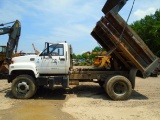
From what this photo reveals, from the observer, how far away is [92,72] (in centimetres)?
1118

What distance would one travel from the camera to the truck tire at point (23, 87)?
10.5m

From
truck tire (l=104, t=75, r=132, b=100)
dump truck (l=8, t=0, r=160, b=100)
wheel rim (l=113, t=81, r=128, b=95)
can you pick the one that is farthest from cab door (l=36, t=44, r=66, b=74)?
wheel rim (l=113, t=81, r=128, b=95)

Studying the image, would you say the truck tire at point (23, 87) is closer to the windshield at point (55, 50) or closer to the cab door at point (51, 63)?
the cab door at point (51, 63)

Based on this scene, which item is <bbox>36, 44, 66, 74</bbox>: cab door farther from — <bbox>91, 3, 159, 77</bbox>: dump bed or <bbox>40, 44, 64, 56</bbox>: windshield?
<bbox>91, 3, 159, 77</bbox>: dump bed

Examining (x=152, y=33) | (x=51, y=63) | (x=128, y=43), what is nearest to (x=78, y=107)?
(x=51, y=63)

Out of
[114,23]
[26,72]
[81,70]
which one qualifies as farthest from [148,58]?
[26,72]

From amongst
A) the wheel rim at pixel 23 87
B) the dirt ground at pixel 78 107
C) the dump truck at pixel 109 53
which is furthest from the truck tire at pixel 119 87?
the wheel rim at pixel 23 87

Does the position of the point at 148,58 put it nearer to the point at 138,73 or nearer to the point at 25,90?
the point at 138,73

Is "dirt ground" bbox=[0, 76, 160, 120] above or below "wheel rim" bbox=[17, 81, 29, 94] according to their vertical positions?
below

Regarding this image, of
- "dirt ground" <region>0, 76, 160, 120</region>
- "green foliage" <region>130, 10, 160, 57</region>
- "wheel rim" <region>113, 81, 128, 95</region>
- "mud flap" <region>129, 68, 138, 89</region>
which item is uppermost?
"green foliage" <region>130, 10, 160, 57</region>

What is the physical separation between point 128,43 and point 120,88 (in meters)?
1.97

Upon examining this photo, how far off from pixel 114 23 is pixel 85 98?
135 inches

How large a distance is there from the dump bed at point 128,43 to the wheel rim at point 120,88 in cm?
95

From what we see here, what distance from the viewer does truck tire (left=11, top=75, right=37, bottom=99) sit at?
1045 cm
